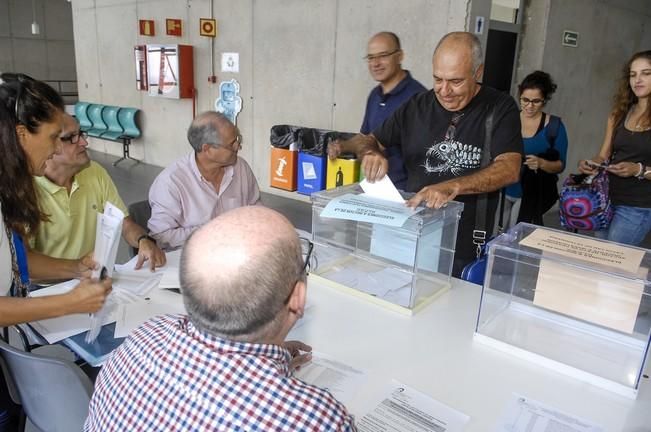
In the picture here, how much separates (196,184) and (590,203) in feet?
6.94

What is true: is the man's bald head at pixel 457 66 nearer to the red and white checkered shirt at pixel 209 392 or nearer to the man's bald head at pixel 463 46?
the man's bald head at pixel 463 46

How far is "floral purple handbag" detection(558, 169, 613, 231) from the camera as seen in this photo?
2.71 metres

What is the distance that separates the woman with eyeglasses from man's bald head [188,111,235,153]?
1.93 m

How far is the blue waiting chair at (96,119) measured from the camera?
8139mm

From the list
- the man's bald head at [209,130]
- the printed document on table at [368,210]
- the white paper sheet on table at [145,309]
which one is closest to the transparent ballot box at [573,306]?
the printed document on table at [368,210]

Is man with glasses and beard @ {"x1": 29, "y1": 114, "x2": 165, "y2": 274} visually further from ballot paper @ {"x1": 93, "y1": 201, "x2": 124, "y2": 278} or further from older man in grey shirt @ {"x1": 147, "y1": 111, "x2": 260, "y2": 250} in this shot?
ballot paper @ {"x1": 93, "y1": 201, "x2": 124, "y2": 278}

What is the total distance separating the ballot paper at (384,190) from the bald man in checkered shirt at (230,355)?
2.97 ft

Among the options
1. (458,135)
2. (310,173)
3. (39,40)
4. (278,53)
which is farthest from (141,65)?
(39,40)

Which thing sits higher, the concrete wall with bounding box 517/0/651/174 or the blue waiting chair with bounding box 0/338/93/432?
the concrete wall with bounding box 517/0/651/174

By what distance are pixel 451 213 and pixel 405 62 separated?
10.7 ft

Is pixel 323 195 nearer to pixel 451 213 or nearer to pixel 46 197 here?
pixel 451 213

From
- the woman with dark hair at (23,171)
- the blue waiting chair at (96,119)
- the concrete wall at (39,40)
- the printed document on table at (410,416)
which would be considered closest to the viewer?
the printed document on table at (410,416)

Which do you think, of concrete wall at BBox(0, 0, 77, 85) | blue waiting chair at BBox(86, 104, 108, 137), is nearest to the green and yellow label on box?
blue waiting chair at BBox(86, 104, 108, 137)

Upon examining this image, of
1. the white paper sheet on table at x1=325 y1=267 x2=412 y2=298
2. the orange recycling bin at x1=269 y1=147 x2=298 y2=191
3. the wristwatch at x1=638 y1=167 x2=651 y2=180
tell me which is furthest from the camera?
the orange recycling bin at x1=269 y1=147 x2=298 y2=191
